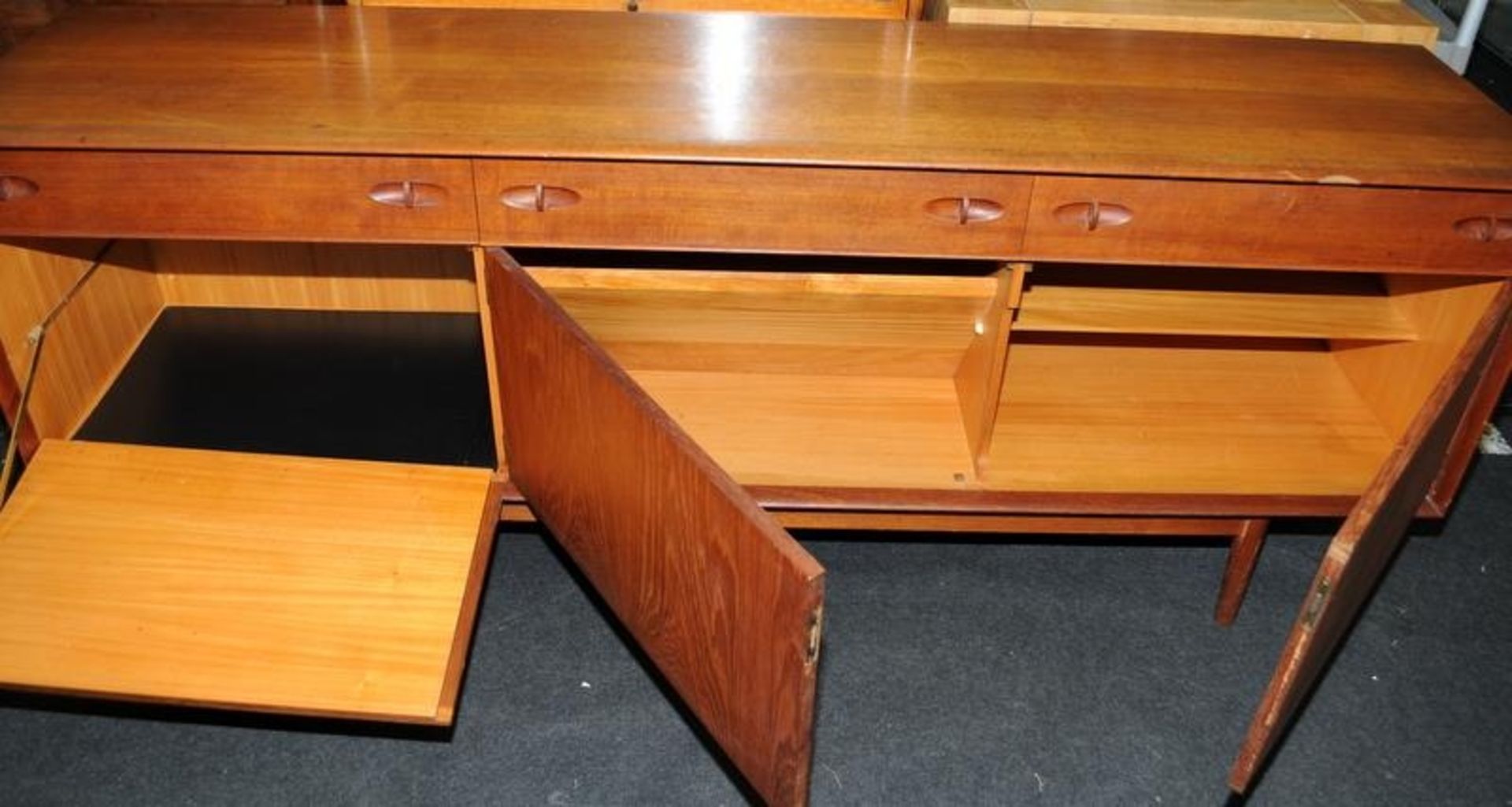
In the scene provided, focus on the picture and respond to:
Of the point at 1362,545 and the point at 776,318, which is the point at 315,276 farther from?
the point at 1362,545

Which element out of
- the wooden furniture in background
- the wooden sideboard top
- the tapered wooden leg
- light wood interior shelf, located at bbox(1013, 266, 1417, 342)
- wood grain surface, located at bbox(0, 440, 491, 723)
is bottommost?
the tapered wooden leg

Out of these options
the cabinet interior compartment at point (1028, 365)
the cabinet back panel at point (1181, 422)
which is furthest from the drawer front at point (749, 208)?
the cabinet back panel at point (1181, 422)

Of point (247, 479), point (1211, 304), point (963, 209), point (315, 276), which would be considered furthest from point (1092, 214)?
point (315, 276)

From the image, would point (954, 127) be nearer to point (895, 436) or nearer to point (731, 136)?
point (731, 136)

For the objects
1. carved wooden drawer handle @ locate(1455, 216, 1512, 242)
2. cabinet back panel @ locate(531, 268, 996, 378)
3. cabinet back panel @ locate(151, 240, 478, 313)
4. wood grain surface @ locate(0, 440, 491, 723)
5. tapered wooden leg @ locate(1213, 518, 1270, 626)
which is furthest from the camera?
cabinet back panel @ locate(151, 240, 478, 313)

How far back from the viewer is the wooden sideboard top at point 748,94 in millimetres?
→ 1408

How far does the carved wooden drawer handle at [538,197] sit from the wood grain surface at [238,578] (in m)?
0.37

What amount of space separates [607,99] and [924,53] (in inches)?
16.5

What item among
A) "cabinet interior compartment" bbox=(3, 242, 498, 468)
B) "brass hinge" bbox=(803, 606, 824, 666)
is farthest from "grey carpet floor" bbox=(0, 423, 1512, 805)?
"brass hinge" bbox=(803, 606, 824, 666)

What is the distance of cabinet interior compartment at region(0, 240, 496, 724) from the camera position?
4.53ft

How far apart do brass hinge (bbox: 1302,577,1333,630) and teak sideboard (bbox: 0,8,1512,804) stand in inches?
0.4

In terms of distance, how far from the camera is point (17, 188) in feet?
4.65

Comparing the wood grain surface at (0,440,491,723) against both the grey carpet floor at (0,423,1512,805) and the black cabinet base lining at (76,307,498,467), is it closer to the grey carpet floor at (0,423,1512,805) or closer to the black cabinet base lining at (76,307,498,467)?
the black cabinet base lining at (76,307,498,467)

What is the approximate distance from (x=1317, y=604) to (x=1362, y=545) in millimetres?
70
